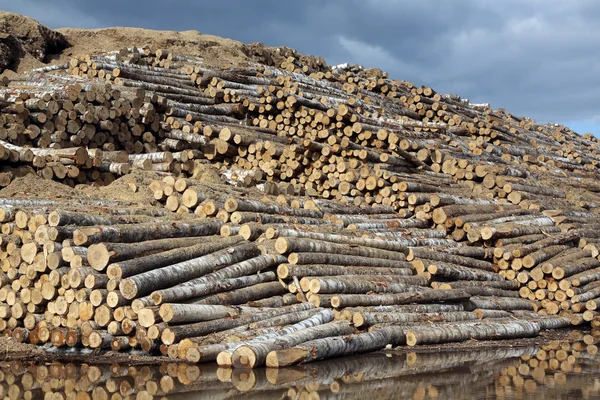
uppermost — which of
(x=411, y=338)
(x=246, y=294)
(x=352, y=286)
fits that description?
(x=352, y=286)

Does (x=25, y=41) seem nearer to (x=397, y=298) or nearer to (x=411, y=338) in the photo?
(x=397, y=298)

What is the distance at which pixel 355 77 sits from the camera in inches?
1047

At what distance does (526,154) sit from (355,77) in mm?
7490

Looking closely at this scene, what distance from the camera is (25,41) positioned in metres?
22.8

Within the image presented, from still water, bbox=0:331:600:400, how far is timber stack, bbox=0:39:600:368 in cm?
40

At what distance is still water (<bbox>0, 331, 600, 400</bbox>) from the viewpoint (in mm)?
6695

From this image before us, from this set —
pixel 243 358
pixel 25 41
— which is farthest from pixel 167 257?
pixel 25 41

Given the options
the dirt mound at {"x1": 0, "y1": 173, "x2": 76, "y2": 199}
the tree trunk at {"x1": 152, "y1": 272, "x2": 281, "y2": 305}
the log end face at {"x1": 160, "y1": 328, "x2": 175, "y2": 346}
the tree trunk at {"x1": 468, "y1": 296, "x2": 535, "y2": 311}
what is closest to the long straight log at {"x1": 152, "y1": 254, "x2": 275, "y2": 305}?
the tree trunk at {"x1": 152, "y1": 272, "x2": 281, "y2": 305}

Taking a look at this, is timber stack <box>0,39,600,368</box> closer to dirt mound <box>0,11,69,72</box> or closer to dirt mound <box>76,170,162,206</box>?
dirt mound <box>76,170,162,206</box>

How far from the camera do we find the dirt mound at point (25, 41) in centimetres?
2139

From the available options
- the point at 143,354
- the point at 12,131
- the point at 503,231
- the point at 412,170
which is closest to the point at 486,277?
the point at 503,231

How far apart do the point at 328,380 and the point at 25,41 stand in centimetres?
1966

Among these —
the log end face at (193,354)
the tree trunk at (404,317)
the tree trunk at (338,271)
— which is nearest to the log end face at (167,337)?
the log end face at (193,354)

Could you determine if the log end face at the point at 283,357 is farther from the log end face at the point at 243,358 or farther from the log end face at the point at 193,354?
the log end face at the point at 193,354
